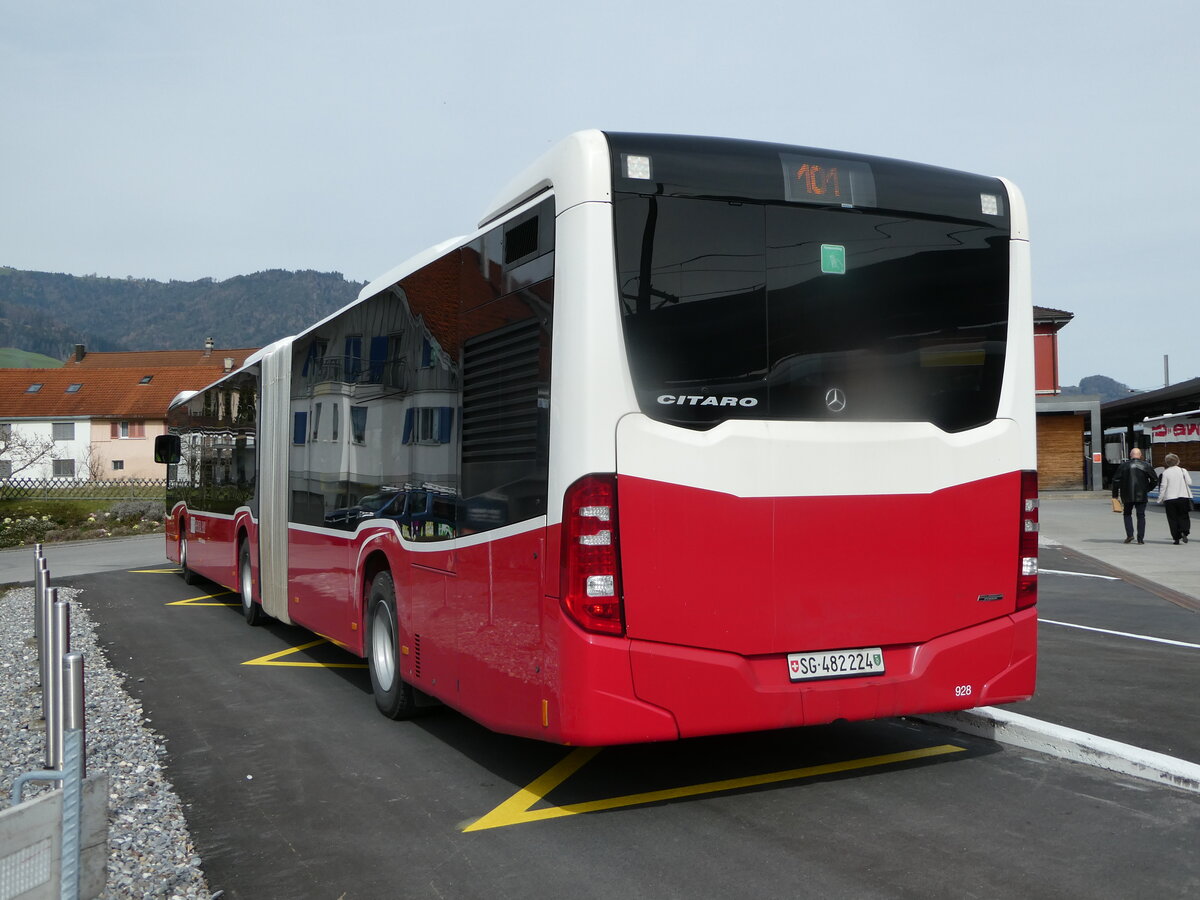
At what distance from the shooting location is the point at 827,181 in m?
5.72

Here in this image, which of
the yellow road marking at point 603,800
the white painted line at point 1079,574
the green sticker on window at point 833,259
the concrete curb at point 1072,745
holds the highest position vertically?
the green sticker on window at point 833,259

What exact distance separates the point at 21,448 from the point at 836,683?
2635 inches

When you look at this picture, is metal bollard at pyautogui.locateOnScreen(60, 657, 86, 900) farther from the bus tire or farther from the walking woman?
the walking woman

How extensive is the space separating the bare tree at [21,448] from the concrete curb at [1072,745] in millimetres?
58771

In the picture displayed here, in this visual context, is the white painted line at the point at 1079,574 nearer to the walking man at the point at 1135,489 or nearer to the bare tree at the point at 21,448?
the walking man at the point at 1135,489

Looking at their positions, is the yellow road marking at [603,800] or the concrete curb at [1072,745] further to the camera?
the concrete curb at [1072,745]

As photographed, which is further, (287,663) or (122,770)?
(287,663)

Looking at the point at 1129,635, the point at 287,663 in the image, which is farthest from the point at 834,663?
the point at 1129,635

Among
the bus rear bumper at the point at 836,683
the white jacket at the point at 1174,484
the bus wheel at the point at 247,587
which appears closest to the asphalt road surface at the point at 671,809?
the bus rear bumper at the point at 836,683

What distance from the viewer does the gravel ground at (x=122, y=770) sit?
4.70m

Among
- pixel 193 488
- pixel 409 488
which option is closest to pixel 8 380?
pixel 193 488

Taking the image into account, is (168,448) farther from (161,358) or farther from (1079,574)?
(161,358)

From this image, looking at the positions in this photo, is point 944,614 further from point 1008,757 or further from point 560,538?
point 560,538

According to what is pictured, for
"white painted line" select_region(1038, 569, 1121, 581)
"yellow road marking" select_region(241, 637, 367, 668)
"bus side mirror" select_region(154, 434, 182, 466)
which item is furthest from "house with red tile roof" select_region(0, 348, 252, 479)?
"yellow road marking" select_region(241, 637, 367, 668)
